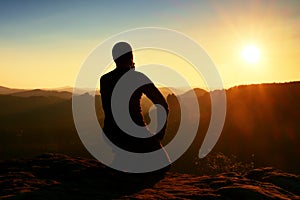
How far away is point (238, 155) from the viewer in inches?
2717

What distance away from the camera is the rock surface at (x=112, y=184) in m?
6.66

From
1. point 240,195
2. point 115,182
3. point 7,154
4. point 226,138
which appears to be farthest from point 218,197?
point 7,154

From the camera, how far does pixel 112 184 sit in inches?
302

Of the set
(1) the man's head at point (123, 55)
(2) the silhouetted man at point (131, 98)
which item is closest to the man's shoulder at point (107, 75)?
(2) the silhouetted man at point (131, 98)

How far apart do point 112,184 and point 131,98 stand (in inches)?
78.1

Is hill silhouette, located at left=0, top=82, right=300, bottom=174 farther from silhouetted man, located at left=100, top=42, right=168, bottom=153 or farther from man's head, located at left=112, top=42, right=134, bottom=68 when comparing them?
man's head, located at left=112, top=42, right=134, bottom=68

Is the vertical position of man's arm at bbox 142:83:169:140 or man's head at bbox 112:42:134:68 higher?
man's head at bbox 112:42:134:68

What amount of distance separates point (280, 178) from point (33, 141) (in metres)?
120

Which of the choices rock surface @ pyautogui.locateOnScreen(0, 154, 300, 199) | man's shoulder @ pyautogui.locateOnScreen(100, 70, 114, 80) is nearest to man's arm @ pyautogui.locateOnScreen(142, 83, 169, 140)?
man's shoulder @ pyautogui.locateOnScreen(100, 70, 114, 80)

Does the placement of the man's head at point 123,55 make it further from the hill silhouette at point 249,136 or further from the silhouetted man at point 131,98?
the hill silhouette at point 249,136

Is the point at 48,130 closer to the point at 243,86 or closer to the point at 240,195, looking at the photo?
the point at 243,86

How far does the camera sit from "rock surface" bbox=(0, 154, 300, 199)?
666cm

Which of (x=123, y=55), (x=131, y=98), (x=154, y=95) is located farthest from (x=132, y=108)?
(x=123, y=55)

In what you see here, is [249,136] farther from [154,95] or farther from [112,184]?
[112,184]
